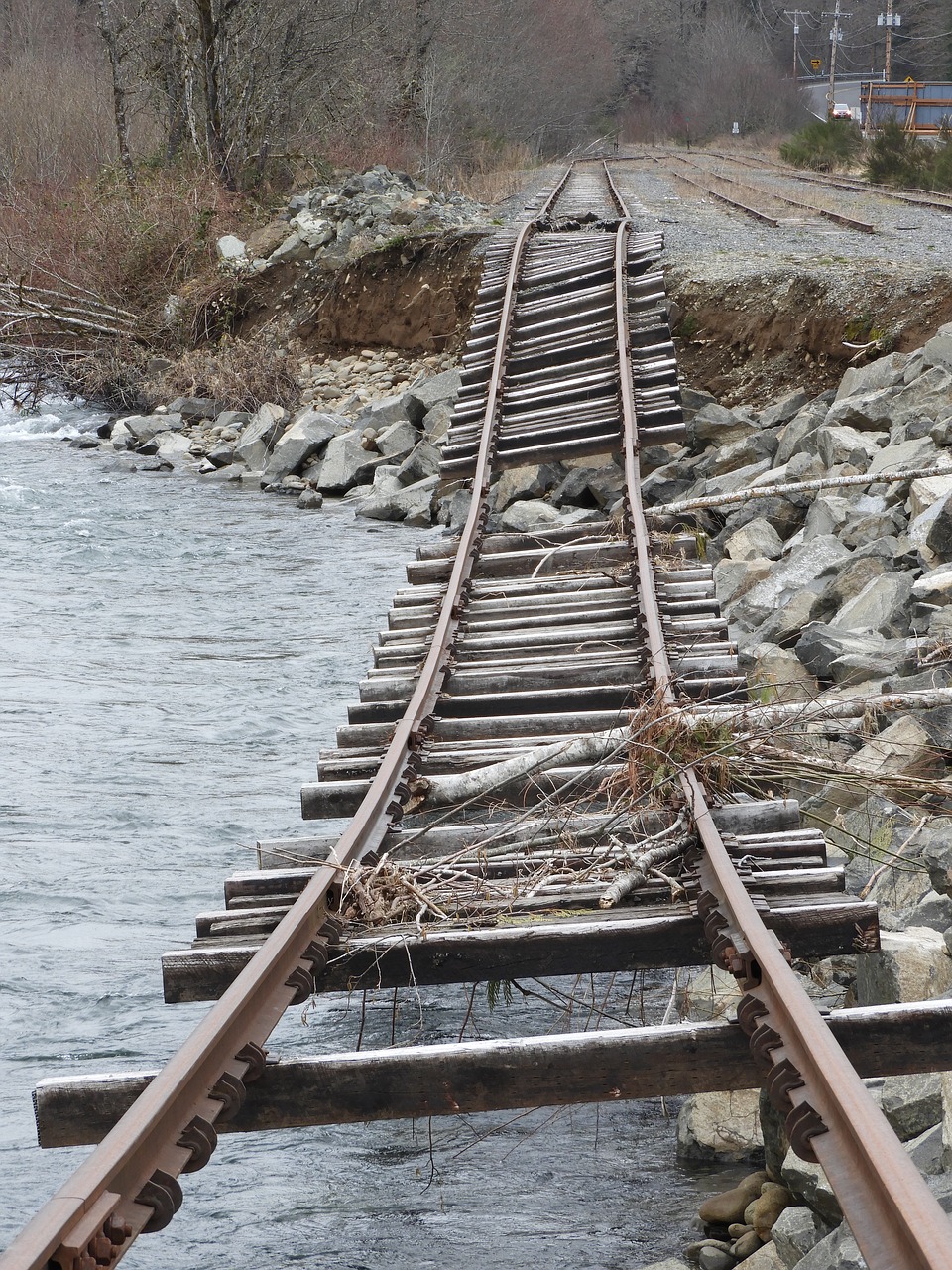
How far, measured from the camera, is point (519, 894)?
11.8 ft

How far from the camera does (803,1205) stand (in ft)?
9.72

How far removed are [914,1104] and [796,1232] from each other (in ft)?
1.30

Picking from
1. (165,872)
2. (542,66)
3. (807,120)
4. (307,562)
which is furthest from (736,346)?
(807,120)

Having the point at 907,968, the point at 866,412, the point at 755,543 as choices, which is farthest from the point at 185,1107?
the point at 866,412

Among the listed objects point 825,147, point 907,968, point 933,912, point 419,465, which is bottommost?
point 933,912

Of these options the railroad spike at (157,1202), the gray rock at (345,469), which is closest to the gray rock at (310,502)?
the gray rock at (345,469)

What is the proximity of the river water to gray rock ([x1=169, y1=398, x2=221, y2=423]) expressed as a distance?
506 centimetres

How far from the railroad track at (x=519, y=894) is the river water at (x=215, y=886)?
447 mm

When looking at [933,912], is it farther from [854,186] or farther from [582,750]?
[854,186]

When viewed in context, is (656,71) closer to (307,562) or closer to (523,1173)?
(307,562)

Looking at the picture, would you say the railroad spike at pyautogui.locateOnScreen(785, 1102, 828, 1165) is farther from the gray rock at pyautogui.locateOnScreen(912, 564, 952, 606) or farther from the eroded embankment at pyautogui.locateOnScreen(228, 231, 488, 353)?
the eroded embankment at pyautogui.locateOnScreen(228, 231, 488, 353)

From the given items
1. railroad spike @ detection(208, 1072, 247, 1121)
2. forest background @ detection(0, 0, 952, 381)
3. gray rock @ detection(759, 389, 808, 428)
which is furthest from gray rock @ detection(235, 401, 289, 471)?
railroad spike @ detection(208, 1072, 247, 1121)

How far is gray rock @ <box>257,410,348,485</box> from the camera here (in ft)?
48.1

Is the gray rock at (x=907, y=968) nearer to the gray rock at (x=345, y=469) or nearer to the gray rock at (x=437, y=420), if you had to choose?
the gray rock at (x=437, y=420)
